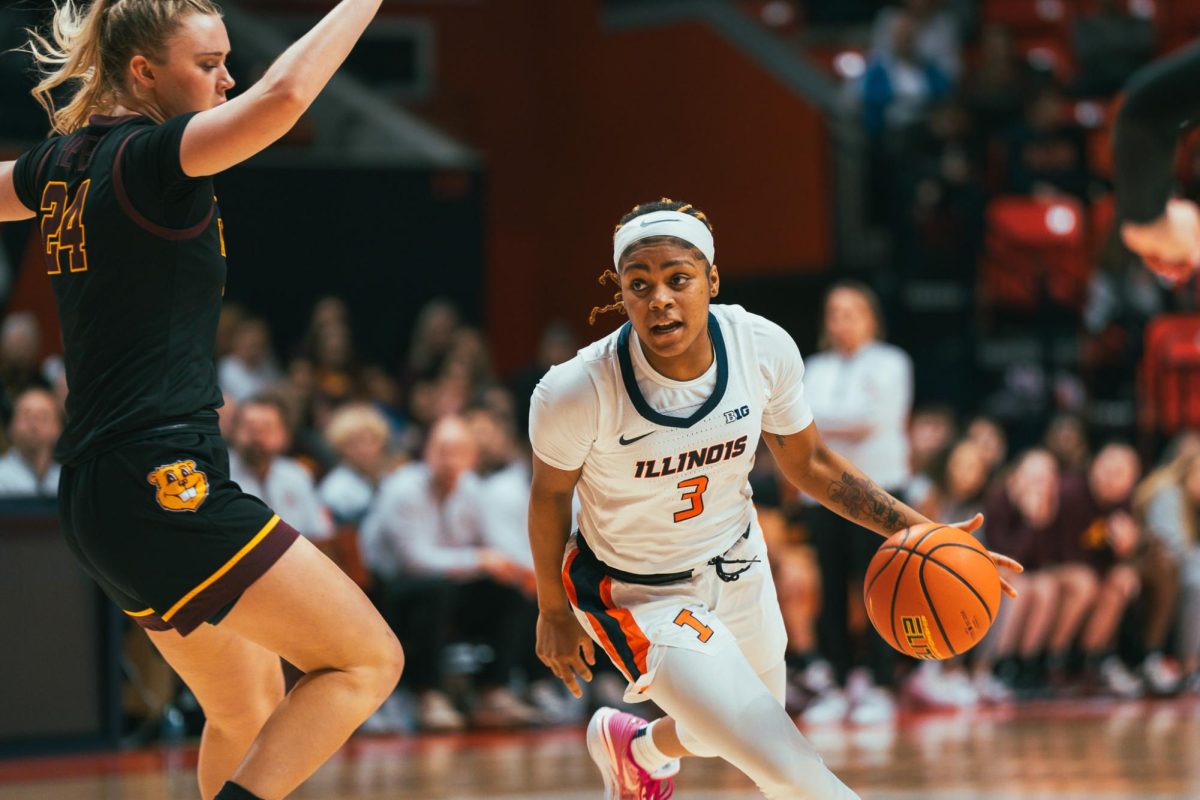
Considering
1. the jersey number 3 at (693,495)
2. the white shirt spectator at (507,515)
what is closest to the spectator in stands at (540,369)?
the white shirt spectator at (507,515)

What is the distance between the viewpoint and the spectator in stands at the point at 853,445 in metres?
9.68

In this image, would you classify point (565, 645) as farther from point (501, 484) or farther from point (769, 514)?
point (769, 514)

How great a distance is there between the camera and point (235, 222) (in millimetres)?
A: 15281

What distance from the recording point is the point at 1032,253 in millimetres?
14672

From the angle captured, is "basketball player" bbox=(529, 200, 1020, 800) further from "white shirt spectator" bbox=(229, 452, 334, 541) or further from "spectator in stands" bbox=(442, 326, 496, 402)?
"spectator in stands" bbox=(442, 326, 496, 402)

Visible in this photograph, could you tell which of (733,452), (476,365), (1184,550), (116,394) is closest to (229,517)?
(116,394)

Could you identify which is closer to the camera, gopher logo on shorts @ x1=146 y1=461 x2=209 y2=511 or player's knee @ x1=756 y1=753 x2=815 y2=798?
gopher logo on shorts @ x1=146 y1=461 x2=209 y2=511

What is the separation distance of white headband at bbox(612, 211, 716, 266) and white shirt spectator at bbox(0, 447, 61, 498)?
526cm

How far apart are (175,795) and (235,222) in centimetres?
895

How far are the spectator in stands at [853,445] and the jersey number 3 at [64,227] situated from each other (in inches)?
238

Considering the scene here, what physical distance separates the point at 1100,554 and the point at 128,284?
8.99 metres

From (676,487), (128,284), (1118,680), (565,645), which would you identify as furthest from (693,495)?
(1118,680)

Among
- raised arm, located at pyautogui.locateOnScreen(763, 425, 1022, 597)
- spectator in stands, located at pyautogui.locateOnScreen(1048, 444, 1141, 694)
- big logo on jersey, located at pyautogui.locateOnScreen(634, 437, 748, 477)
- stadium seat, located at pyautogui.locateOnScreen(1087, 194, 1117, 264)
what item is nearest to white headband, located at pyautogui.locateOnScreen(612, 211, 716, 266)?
big logo on jersey, located at pyautogui.locateOnScreen(634, 437, 748, 477)

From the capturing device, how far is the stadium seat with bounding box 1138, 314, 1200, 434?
46.1ft
